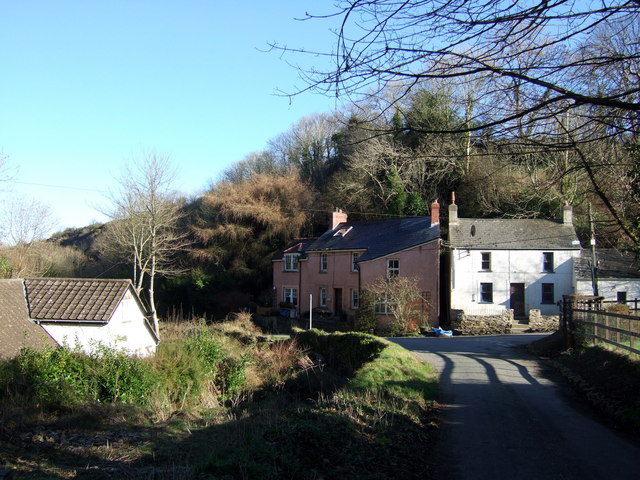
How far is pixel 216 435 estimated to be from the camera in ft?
29.1

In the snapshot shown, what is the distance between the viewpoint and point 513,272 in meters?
35.3

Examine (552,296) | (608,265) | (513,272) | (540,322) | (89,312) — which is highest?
(608,265)

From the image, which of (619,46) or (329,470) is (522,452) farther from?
(619,46)

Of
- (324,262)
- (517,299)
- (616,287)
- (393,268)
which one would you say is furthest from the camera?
(324,262)

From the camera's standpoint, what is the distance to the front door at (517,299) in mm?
35250

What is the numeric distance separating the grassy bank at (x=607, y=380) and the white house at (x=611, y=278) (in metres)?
18.9

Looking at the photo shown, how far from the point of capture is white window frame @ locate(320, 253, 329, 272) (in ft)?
137

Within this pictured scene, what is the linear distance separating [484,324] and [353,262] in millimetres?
10754

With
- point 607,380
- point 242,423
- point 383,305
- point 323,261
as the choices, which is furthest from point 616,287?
point 242,423

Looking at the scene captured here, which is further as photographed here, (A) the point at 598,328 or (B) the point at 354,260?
(B) the point at 354,260

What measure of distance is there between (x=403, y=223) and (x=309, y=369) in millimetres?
23609

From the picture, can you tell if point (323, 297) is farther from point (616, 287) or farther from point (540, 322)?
point (616, 287)

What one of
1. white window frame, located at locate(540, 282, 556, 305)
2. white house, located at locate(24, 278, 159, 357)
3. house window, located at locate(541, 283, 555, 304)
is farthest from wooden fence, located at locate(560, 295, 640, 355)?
house window, located at locate(541, 283, 555, 304)

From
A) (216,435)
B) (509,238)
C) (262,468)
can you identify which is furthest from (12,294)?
(509,238)
